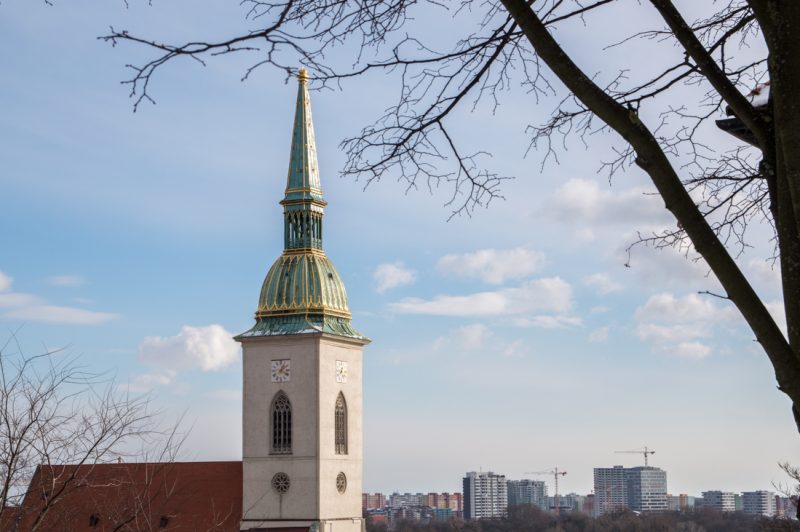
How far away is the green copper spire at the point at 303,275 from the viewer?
49750 millimetres

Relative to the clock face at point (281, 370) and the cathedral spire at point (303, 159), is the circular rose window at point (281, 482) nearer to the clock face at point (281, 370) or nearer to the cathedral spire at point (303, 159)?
the clock face at point (281, 370)

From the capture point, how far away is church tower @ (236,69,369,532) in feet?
159

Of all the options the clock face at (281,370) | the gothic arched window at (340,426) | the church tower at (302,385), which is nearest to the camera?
the church tower at (302,385)

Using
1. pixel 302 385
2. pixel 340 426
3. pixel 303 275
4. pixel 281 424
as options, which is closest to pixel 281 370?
pixel 302 385

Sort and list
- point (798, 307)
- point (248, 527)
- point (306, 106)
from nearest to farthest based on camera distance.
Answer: point (798, 307) → point (248, 527) → point (306, 106)

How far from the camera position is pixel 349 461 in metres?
50.1

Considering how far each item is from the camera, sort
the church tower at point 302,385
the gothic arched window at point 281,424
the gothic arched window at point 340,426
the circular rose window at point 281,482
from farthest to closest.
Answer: the gothic arched window at point 340,426 < the gothic arched window at point 281,424 < the circular rose window at point 281,482 < the church tower at point 302,385

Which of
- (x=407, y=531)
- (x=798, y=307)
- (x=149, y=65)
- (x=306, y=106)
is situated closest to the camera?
(x=798, y=307)

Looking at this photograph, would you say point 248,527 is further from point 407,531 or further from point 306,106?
point 407,531

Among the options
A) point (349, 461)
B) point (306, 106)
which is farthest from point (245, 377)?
point (306, 106)

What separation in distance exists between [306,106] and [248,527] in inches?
654

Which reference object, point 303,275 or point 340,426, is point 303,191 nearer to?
point 303,275

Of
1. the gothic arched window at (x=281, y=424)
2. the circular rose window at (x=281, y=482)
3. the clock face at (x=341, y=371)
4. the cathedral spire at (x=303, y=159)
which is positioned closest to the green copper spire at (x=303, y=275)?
the cathedral spire at (x=303, y=159)

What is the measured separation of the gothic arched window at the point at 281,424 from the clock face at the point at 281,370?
585 millimetres
